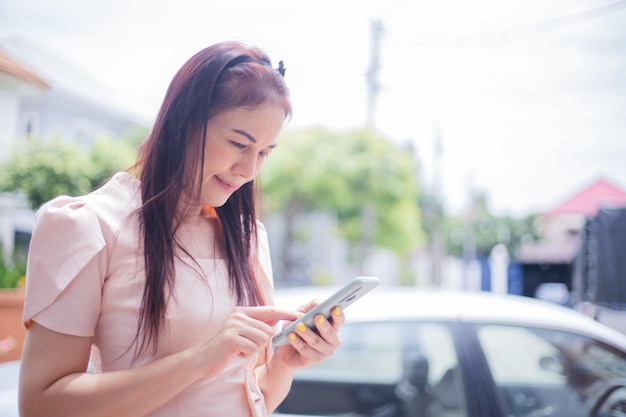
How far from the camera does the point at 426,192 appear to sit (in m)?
23.6

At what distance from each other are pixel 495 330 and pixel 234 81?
177cm

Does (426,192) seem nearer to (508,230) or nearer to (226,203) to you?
(508,230)

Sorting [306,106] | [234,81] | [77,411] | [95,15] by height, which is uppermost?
[95,15]

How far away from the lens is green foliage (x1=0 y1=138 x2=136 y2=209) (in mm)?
3395

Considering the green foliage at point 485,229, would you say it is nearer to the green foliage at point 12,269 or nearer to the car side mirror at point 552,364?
the car side mirror at point 552,364

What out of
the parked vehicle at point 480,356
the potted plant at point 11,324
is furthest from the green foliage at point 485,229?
the potted plant at point 11,324

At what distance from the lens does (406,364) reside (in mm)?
3012

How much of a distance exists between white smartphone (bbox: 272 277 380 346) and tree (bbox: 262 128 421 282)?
918cm

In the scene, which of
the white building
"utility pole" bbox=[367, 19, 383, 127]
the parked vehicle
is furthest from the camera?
"utility pole" bbox=[367, 19, 383, 127]

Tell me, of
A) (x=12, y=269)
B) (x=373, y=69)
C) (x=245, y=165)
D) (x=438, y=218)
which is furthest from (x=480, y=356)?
(x=438, y=218)

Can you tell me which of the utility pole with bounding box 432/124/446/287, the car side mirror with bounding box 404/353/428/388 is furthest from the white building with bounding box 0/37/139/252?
the utility pole with bounding box 432/124/446/287

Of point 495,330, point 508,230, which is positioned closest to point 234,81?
point 495,330

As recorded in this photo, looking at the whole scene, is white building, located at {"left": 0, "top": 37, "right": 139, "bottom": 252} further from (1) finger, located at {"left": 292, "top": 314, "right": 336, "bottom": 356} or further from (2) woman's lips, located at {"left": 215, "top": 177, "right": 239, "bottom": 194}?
(1) finger, located at {"left": 292, "top": 314, "right": 336, "bottom": 356}

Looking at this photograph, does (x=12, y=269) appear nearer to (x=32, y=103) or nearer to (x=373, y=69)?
(x=32, y=103)
